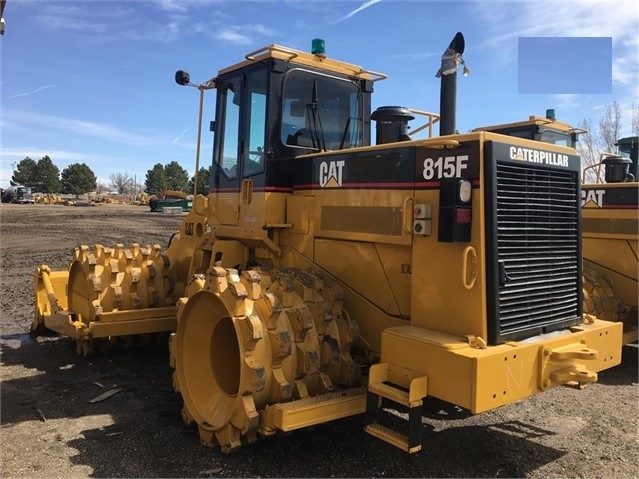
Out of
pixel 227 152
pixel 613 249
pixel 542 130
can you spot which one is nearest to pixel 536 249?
pixel 227 152

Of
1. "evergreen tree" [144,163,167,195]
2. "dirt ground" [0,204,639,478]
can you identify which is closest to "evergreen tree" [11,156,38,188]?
"evergreen tree" [144,163,167,195]

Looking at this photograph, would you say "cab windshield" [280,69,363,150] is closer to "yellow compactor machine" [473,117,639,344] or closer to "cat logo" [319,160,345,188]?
"cat logo" [319,160,345,188]

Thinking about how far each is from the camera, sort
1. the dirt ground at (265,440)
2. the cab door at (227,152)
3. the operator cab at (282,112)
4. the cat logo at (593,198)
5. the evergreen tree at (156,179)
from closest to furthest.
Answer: the dirt ground at (265,440), the operator cab at (282,112), the cab door at (227,152), the cat logo at (593,198), the evergreen tree at (156,179)

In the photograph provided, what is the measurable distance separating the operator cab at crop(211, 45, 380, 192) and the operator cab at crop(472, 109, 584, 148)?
343 cm

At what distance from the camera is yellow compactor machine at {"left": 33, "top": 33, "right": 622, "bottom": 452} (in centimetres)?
371

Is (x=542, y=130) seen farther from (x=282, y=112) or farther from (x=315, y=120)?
(x=282, y=112)

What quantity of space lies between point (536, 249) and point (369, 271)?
1.28m

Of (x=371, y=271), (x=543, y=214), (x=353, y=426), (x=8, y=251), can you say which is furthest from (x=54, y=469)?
(x=8, y=251)

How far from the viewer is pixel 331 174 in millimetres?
4883

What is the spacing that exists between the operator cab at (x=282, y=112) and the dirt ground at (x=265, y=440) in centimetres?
229

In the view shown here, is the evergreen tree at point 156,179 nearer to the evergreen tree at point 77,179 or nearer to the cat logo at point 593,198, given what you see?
the evergreen tree at point 77,179

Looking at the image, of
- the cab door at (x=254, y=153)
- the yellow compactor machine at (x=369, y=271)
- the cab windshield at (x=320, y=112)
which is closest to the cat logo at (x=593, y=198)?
the yellow compactor machine at (x=369, y=271)

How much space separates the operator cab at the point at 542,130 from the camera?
8734 mm

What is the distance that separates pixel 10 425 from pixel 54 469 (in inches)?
41.7
